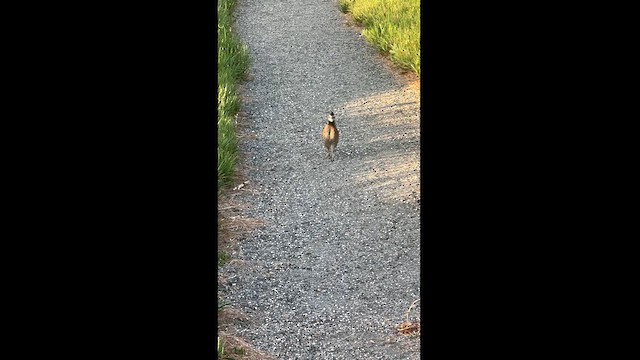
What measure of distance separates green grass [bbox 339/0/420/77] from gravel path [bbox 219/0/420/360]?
165 mm

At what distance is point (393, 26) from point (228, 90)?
2.33 m

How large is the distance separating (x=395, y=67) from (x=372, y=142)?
6.19ft

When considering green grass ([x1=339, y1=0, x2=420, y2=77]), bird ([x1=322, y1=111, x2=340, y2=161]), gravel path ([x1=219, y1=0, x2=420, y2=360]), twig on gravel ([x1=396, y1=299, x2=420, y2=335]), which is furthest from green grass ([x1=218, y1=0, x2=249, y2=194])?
twig on gravel ([x1=396, y1=299, x2=420, y2=335])

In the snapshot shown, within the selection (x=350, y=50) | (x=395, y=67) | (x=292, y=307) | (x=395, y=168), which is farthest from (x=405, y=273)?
(x=350, y=50)

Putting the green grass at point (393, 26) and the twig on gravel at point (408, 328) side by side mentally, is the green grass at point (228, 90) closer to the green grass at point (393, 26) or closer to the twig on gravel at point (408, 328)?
the green grass at point (393, 26)

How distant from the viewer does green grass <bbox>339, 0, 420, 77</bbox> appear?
8852mm

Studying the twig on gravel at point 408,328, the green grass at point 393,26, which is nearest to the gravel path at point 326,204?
the twig on gravel at point 408,328

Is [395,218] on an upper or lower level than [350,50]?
upper

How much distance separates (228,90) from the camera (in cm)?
786

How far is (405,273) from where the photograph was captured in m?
5.21

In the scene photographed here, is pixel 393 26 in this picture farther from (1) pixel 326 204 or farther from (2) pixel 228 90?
(1) pixel 326 204

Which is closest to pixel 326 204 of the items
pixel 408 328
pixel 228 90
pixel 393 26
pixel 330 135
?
pixel 330 135
